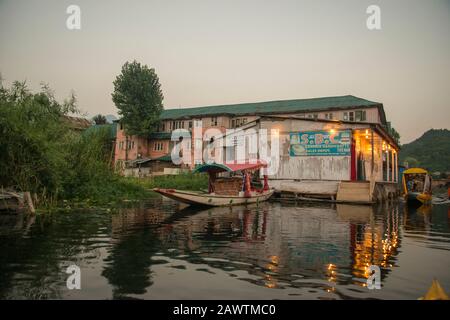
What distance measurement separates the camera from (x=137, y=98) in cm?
4719

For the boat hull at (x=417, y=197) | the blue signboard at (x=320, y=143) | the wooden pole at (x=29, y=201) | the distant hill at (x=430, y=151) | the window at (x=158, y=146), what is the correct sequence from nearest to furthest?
the wooden pole at (x=29, y=201) < the boat hull at (x=417, y=197) < the blue signboard at (x=320, y=143) < the window at (x=158, y=146) < the distant hill at (x=430, y=151)

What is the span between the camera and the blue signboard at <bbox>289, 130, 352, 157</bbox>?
22.8 meters

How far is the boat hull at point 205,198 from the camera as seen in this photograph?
15621mm

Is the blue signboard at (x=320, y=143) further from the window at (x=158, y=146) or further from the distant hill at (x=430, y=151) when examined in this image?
the distant hill at (x=430, y=151)

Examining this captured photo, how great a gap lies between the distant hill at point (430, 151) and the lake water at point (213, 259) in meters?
60.6

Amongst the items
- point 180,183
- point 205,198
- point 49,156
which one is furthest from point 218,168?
point 180,183

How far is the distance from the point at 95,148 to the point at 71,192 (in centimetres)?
277

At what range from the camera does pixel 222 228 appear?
10930mm

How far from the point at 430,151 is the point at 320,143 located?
232 ft

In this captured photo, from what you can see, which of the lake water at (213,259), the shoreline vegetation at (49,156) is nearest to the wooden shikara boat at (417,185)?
the lake water at (213,259)

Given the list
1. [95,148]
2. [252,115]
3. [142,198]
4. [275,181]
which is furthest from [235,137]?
[252,115]

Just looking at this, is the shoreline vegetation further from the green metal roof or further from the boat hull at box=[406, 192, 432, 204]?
the green metal roof

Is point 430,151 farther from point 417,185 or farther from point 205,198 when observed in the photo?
point 205,198
